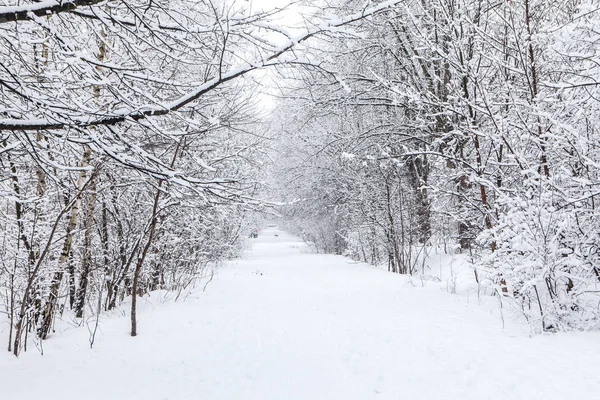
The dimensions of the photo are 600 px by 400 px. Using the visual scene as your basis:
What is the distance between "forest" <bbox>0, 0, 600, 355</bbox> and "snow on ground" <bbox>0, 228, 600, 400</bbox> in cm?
53

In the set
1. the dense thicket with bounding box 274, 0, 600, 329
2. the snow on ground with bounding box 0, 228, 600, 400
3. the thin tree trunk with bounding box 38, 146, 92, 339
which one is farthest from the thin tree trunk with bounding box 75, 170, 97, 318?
the dense thicket with bounding box 274, 0, 600, 329

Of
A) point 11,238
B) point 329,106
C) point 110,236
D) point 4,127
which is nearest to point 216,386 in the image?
point 4,127

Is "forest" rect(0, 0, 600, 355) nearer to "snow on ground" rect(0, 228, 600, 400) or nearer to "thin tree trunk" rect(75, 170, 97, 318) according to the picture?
"thin tree trunk" rect(75, 170, 97, 318)

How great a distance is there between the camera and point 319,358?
421 centimetres

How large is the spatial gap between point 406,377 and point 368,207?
10.9 m

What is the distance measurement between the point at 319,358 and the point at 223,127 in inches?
107

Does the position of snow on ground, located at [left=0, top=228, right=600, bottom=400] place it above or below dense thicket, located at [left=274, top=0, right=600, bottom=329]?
below

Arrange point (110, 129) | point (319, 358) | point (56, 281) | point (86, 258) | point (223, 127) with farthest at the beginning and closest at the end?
point (86, 258), point (56, 281), point (319, 358), point (223, 127), point (110, 129)

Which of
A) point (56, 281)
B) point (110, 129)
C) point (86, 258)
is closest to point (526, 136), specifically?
point (110, 129)

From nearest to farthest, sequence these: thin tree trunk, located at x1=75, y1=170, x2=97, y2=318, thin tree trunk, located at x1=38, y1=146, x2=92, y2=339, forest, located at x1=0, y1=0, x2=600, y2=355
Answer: forest, located at x1=0, y1=0, x2=600, y2=355
thin tree trunk, located at x1=38, y1=146, x2=92, y2=339
thin tree trunk, located at x1=75, y1=170, x2=97, y2=318

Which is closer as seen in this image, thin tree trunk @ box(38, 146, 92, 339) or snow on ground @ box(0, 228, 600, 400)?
snow on ground @ box(0, 228, 600, 400)

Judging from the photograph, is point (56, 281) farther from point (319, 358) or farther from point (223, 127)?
point (319, 358)

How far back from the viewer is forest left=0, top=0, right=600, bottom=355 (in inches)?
107

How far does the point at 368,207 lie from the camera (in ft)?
46.8
